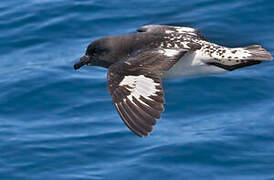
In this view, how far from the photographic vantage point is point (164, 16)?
1099cm

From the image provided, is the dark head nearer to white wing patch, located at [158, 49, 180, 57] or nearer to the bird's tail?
white wing patch, located at [158, 49, 180, 57]

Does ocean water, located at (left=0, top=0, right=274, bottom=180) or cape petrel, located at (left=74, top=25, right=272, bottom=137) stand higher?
cape petrel, located at (left=74, top=25, right=272, bottom=137)

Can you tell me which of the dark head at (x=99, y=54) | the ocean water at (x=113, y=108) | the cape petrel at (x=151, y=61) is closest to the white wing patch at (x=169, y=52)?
the cape petrel at (x=151, y=61)

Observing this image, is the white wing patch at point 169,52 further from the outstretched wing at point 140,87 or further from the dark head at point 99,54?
the dark head at point 99,54

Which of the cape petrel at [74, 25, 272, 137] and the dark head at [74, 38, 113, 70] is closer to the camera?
the cape petrel at [74, 25, 272, 137]

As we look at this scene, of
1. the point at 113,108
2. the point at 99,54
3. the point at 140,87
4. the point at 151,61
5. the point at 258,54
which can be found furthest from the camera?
the point at 113,108

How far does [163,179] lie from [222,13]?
159 inches

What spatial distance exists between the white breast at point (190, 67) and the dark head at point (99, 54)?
79 centimetres

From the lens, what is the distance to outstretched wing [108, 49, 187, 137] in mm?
6410

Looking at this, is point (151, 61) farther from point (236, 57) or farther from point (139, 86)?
point (236, 57)

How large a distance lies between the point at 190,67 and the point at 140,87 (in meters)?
1.25

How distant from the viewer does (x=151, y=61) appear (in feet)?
23.5

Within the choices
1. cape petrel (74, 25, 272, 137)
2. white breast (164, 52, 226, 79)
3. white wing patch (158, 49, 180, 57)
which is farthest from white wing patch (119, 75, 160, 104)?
white breast (164, 52, 226, 79)

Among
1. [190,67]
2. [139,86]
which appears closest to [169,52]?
[190,67]
